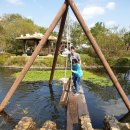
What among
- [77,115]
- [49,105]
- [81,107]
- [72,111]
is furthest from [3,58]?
[77,115]

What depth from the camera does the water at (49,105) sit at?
549 inches

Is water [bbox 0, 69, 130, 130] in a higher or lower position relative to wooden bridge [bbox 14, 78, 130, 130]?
lower

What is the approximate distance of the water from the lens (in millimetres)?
13945

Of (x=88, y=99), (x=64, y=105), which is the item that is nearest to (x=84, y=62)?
(x=88, y=99)

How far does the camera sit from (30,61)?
14.8 m

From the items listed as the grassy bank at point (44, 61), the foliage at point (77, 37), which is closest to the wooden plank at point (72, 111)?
the grassy bank at point (44, 61)

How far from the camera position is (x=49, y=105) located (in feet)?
56.0

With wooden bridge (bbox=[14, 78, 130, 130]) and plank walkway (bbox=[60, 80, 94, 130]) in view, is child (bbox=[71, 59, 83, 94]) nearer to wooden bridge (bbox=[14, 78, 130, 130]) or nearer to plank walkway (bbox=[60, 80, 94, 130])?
plank walkway (bbox=[60, 80, 94, 130])

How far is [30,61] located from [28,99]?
4553 mm

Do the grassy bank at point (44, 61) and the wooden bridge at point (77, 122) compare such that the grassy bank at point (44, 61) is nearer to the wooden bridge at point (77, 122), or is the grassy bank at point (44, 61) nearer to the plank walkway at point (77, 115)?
the plank walkway at point (77, 115)

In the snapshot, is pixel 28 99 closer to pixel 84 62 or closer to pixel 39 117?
pixel 39 117

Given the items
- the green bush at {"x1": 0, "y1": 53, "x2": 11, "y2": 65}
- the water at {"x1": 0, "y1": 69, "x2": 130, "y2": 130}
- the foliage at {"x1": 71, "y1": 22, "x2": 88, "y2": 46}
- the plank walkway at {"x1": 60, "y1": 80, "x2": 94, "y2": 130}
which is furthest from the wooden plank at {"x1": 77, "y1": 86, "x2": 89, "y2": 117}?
the foliage at {"x1": 71, "y1": 22, "x2": 88, "y2": 46}

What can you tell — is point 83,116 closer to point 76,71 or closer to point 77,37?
point 76,71

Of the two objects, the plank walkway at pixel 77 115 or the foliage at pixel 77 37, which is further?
the foliage at pixel 77 37
